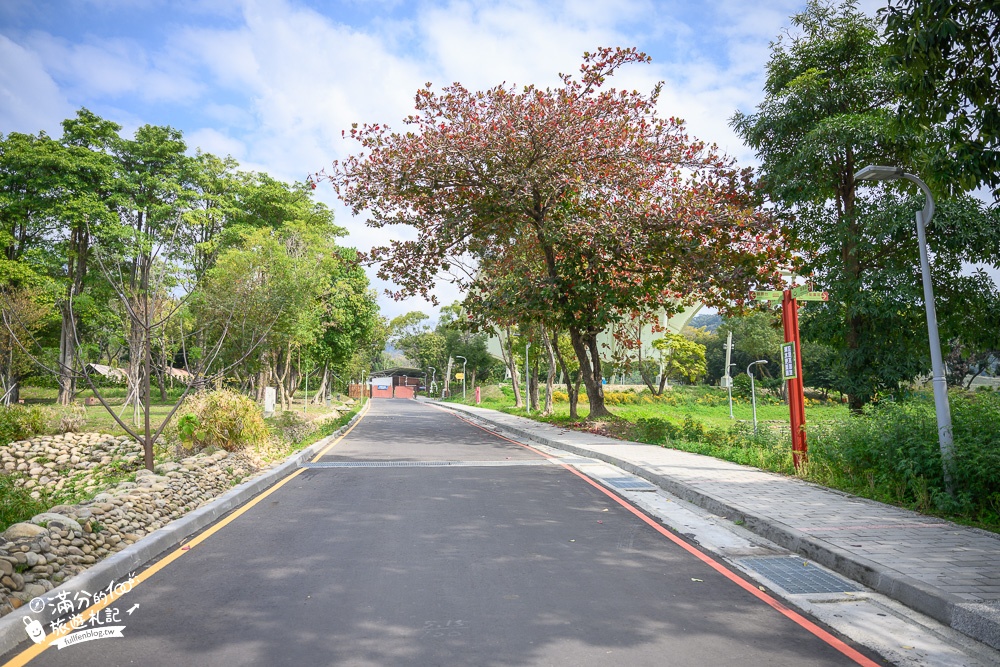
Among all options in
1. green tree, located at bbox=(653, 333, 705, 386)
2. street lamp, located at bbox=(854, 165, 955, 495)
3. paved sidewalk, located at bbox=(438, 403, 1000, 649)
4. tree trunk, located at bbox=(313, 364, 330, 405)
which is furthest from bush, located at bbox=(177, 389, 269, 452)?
tree trunk, located at bbox=(313, 364, 330, 405)

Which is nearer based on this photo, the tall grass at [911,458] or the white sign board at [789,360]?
the tall grass at [911,458]

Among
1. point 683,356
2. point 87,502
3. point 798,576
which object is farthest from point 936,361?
point 683,356

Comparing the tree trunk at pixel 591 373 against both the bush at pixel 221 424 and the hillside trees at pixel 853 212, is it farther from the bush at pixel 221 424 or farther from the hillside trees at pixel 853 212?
the bush at pixel 221 424

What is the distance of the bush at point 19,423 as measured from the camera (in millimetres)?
15211

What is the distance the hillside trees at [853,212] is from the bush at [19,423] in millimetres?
19625

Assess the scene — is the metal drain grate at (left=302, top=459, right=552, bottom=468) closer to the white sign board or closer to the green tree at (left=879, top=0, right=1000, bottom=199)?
the white sign board

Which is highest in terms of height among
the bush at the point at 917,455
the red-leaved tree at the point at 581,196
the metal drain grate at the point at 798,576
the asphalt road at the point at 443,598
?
the red-leaved tree at the point at 581,196

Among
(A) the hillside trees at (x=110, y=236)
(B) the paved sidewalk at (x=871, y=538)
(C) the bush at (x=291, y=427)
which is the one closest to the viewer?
(B) the paved sidewalk at (x=871, y=538)

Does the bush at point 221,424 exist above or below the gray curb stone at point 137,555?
above

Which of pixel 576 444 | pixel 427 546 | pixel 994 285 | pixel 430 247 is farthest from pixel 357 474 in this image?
pixel 994 285

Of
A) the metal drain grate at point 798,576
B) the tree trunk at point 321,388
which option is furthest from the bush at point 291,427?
the tree trunk at point 321,388

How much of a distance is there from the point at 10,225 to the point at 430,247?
83.5ft

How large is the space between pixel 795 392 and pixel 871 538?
18.3 feet

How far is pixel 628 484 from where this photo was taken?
1089 centimetres
